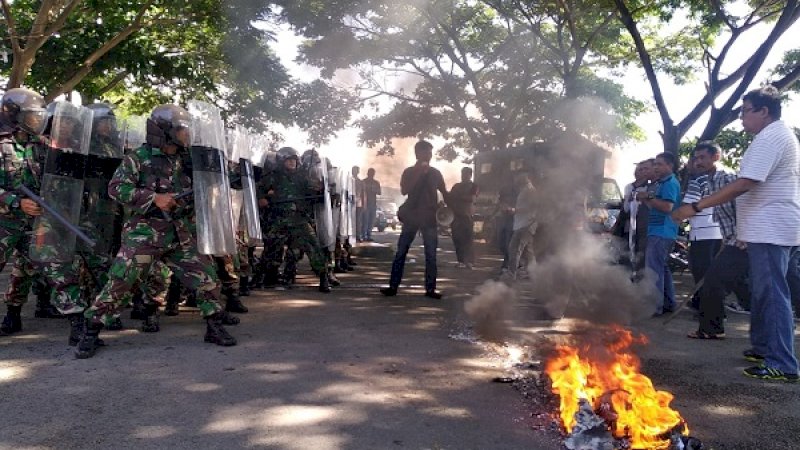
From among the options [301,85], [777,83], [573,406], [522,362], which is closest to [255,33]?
[301,85]

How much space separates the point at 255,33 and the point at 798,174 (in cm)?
1208

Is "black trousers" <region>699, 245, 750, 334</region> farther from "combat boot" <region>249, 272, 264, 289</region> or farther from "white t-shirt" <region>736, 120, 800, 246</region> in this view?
"combat boot" <region>249, 272, 264, 289</region>

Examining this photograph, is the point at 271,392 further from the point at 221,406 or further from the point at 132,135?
the point at 132,135

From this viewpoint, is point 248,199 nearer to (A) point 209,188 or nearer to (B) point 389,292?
(A) point 209,188

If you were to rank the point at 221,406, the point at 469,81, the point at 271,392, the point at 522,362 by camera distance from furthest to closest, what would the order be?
the point at 469,81
the point at 522,362
the point at 271,392
the point at 221,406

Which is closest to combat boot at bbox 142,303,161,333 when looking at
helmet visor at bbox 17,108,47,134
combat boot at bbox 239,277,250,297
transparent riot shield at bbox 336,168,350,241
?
helmet visor at bbox 17,108,47,134

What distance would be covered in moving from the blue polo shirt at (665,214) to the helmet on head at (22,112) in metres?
5.83

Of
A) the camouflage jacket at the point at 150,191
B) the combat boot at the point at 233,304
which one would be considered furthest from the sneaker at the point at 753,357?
the combat boot at the point at 233,304

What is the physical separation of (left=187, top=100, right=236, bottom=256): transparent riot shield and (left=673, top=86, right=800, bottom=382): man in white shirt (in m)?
3.47

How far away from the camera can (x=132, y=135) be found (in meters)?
6.25

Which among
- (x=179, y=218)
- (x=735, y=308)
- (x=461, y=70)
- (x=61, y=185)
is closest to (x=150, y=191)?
(x=179, y=218)

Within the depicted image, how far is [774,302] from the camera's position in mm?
4121

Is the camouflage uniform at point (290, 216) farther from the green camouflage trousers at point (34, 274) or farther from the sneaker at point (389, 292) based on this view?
the green camouflage trousers at point (34, 274)

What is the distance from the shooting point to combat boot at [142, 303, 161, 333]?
5.12 metres
